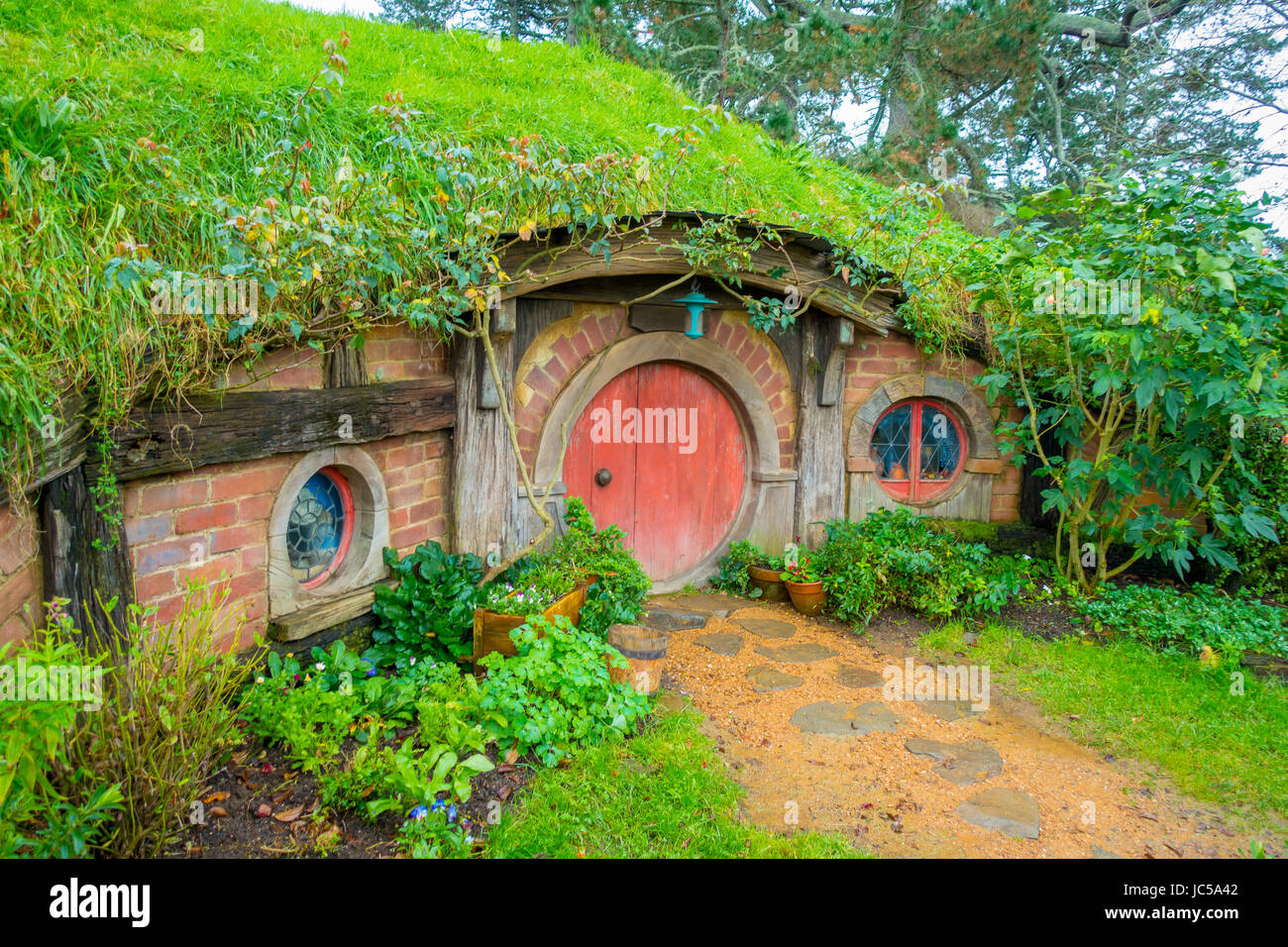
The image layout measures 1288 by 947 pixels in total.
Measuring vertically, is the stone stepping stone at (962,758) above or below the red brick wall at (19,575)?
below

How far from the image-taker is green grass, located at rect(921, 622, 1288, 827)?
13.3 ft

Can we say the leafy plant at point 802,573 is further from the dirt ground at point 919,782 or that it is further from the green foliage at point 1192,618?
the green foliage at point 1192,618

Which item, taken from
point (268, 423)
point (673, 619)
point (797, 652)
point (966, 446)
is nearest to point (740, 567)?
point (673, 619)

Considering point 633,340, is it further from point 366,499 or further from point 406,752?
point 406,752

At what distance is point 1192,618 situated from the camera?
227 inches

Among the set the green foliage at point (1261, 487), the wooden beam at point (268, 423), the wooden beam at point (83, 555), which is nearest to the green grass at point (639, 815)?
the wooden beam at point (83, 555)

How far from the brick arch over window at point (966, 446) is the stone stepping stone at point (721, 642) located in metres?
1.90

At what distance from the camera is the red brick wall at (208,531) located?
3.59 meters

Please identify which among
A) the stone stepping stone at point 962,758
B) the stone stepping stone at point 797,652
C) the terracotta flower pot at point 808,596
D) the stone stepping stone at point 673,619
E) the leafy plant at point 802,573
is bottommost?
the stone stepping stone at point 962,758

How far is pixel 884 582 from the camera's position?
6.00m

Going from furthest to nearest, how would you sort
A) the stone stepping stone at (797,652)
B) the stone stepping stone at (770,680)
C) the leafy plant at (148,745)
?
the stone stepping stone at (797,652) < the stone stepping stone at (770,680) < the leafy plant at (148,745)

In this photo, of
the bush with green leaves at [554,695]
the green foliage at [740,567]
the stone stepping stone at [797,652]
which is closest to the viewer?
the bush with green leaves at [554,695]
